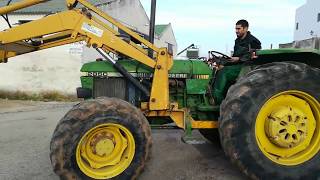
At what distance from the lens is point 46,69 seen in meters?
17.1

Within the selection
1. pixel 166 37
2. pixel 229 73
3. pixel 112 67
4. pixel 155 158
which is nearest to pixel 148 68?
pixel 112 67

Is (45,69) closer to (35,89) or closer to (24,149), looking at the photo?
(35,89)

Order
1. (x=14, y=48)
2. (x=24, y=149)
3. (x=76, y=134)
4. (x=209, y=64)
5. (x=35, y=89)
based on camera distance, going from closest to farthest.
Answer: (x=76, y=134) → (x=14, y=48) → (x=209, y=64) → (x=24, y=149) → (x=35, y=89)

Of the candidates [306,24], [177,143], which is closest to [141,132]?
[177,143]

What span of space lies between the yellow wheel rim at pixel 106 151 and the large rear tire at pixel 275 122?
109 centimetres

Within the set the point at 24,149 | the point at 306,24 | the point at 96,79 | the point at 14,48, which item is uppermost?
the point at 306,24

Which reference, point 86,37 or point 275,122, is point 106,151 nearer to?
point 86,37

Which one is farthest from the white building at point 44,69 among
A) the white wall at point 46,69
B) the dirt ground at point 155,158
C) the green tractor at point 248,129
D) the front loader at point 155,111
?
the green tractor at point 248,129

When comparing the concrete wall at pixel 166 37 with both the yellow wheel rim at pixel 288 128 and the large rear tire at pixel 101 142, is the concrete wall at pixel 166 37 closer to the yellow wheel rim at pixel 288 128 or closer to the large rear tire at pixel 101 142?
the yellow wheel rim at pixel 288 128

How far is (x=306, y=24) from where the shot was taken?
136 feet

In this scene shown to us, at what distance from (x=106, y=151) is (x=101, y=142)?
121 mm

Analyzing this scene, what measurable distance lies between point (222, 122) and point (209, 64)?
145 centimetres

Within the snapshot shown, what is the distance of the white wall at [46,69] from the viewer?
1697 cm

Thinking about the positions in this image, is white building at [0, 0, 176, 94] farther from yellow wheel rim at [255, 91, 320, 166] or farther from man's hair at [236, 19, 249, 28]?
yellow wheel rim at [255, 91, 320, 166]
